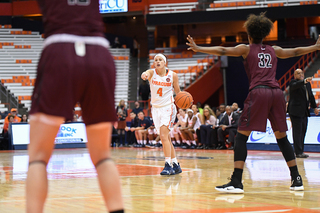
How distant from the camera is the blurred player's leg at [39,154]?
2404 mm

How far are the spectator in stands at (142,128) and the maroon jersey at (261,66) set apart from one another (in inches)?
538

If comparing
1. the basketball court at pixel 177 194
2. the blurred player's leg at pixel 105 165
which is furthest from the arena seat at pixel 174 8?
the blurred player's leg at pixel 105 165

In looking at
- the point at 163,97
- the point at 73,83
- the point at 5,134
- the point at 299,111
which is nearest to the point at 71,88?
the point at 73,83

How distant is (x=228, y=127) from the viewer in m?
14.8

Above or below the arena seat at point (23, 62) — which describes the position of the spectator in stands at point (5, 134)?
below

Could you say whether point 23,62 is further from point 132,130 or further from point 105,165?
point 105,165

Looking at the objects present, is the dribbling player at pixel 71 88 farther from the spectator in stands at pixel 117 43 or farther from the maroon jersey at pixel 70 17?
the spectator in stands at pixel 117 43

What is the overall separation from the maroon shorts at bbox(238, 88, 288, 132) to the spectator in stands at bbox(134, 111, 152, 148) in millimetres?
13765

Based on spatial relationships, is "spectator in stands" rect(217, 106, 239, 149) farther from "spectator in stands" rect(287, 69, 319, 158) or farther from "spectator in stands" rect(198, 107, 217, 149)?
"spectator in stands" rect(287, 69, 319, 158)

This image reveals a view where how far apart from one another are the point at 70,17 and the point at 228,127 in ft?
41.9

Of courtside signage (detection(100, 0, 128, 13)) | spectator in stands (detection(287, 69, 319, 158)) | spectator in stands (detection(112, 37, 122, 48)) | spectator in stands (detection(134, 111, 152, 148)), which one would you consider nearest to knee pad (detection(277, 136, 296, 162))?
spectator in stands (detection(287, 69, 319, 158))

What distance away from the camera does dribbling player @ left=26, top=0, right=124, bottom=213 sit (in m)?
2.38

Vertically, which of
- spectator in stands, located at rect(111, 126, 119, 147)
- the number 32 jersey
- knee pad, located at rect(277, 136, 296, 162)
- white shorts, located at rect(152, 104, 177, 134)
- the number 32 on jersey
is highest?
the number 32 on jersey

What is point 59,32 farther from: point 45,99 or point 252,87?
point 252,87
